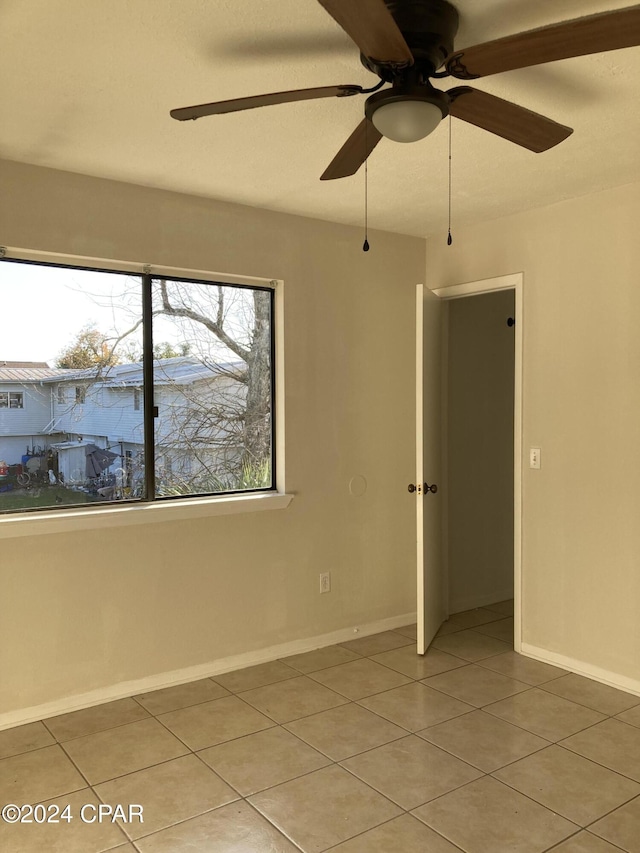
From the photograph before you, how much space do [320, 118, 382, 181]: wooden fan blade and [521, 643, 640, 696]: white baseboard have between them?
2.70 m

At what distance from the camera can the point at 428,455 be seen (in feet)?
12.9

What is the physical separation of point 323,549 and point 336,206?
1.91 metres

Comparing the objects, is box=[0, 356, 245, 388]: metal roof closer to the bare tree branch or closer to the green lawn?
the bare tree branch

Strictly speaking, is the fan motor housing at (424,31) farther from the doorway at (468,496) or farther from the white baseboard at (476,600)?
the white baseboard at (476,600)

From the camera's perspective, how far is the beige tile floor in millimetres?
2283

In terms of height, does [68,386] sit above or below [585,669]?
above

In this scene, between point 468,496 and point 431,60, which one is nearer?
point 431,60

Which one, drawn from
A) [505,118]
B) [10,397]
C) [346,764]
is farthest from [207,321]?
[346,764]

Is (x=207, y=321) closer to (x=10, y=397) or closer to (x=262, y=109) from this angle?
(x=10, y=397)

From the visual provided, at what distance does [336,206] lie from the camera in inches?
148

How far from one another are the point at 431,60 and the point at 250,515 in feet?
8.14

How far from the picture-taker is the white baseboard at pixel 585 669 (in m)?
3.40

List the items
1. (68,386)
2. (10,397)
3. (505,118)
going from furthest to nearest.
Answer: (68,386) < (10,397) < (505,118)

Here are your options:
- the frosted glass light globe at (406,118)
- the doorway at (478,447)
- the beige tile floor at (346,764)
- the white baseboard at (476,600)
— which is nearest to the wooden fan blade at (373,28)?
the frosted glass light globe at (406,118)
